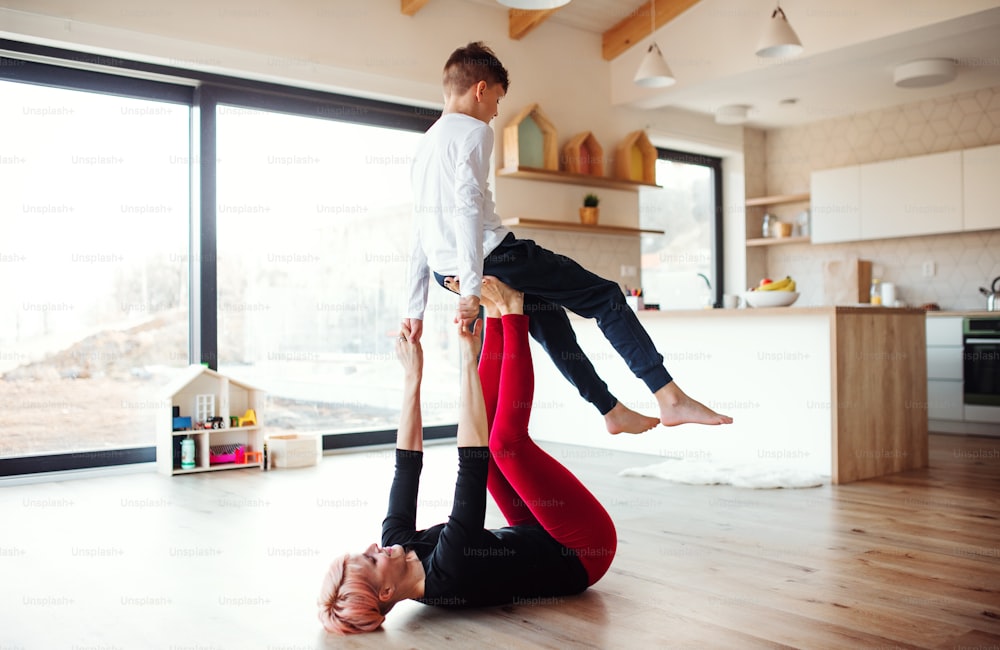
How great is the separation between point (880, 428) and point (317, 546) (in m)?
2.99

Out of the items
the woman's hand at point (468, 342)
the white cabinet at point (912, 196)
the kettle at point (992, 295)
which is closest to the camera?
the woman's hand at point (468, 342)

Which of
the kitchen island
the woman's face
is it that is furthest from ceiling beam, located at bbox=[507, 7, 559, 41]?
the woman's face

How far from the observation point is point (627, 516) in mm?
3488

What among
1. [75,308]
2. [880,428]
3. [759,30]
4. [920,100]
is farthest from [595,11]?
[75,308]

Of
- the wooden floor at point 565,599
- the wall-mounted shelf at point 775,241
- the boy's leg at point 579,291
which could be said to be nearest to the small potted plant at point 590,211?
the wall-mounted shelf at point 775,241

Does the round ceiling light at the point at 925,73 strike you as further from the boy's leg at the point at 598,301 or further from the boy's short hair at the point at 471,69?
the boy's short hair at the point at 471,69

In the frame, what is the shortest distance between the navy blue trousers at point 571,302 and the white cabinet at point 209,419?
250 centimetres

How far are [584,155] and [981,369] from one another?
3211 mm

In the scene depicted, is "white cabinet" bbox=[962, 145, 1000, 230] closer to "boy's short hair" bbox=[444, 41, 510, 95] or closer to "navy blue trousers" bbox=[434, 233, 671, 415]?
"navy blue trousers" bbox=[434, 233, 671, 415]

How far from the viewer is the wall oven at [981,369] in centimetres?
604

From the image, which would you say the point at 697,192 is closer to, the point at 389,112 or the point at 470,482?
the point at 389,112

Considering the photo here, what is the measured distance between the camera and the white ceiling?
5.17 metres

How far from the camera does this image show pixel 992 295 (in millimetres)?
6418

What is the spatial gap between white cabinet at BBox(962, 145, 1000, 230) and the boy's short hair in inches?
202
